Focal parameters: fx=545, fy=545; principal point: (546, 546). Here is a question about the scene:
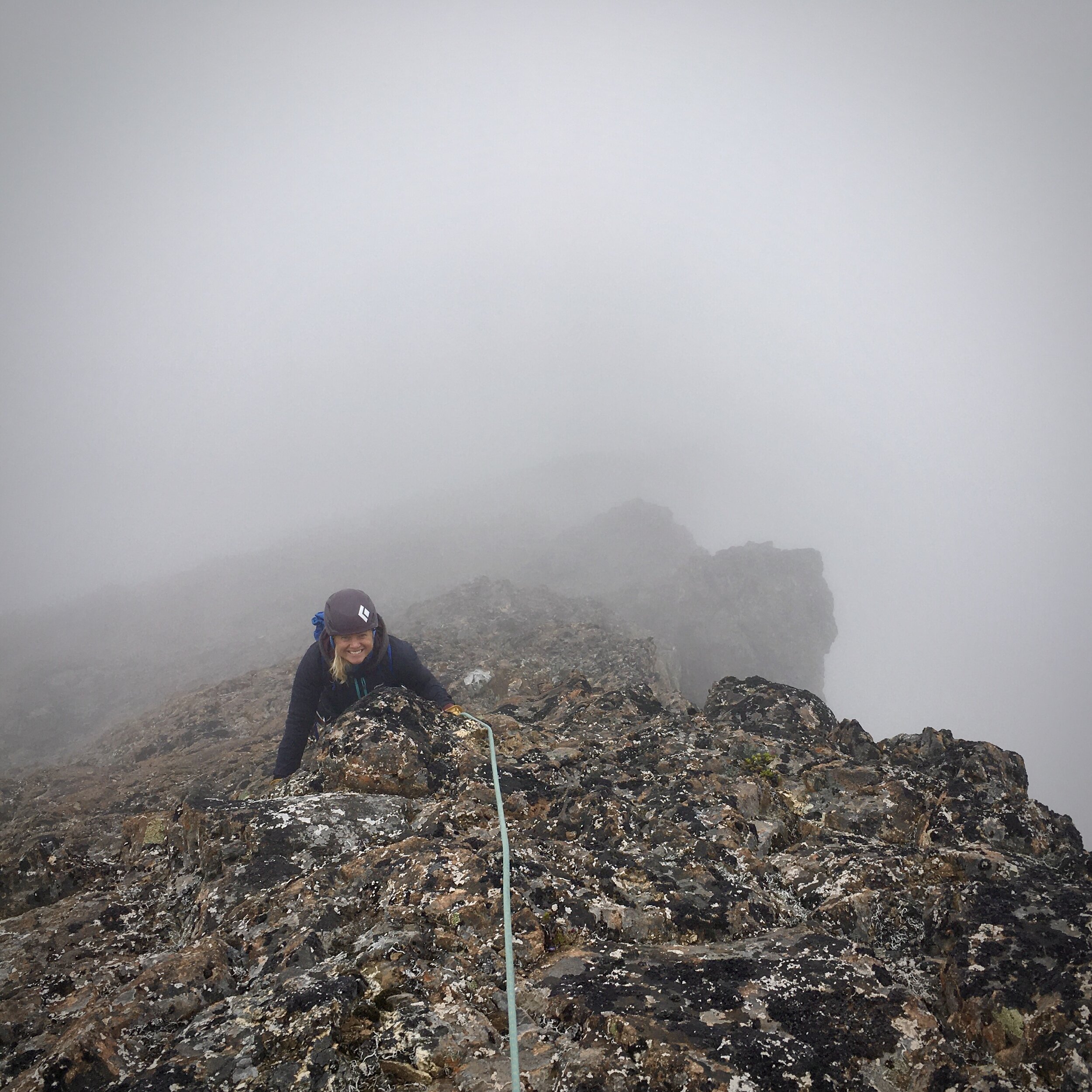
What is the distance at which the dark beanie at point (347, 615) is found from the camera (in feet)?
25.2

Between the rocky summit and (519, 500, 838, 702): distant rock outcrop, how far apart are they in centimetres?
2458

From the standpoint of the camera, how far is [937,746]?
8.11 meters

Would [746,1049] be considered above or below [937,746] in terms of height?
above

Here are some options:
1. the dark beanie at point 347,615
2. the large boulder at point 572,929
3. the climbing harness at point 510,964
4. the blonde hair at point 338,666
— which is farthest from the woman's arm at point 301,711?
the climbing harness at point 510,964

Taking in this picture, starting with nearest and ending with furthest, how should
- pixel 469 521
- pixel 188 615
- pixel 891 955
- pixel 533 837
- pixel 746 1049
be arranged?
pixel 746 1049
pixel 891 955
pixel 533 837
pixel 188 615
pixel 469 521

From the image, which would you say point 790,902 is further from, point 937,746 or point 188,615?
point 188,615

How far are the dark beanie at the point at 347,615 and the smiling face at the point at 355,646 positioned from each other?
0.16 meters

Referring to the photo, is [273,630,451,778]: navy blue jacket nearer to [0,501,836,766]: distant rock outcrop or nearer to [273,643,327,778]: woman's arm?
[273,643,327,778]: woman's arm

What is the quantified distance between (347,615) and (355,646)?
631 millimetres

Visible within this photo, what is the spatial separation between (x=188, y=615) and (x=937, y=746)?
60.8 m

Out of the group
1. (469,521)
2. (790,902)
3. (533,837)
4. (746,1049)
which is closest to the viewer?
(746,1049)

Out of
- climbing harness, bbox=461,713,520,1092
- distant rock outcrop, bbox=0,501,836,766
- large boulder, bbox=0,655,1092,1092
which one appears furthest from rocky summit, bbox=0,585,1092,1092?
distant rock outcrop, bbox=0,501,836,766

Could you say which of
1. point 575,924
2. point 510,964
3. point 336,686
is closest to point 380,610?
point 336,686

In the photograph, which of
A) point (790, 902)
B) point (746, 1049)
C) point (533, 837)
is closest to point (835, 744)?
point (790, 902)
